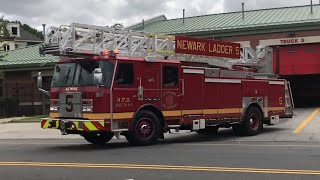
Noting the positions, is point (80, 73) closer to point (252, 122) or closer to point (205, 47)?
point (205, 47)

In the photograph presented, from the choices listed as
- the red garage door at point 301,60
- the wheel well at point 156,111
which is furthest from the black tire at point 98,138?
the red garage door at point 301,60

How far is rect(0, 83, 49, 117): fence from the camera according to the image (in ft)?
120

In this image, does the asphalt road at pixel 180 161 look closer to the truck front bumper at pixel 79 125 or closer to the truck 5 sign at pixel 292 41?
the truck front bumper at pixel 79 125

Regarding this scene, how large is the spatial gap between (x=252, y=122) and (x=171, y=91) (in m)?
4.15

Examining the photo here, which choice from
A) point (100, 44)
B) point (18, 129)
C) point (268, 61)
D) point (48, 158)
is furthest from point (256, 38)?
point (48, 158)

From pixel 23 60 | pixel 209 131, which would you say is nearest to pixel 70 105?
pixel 209 131

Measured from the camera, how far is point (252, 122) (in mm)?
16797

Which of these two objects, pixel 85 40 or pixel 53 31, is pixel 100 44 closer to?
pixel 85 40

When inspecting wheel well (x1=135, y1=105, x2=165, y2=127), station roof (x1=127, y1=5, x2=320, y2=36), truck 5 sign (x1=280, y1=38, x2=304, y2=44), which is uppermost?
station roof (x1=127, y1=5, x2=320, y2=36)

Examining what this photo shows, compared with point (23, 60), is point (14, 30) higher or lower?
higher

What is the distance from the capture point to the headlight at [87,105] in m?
12.6

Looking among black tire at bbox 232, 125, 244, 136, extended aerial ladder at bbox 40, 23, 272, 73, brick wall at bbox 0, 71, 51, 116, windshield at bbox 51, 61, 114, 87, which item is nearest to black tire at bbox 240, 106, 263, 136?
black tire at bbox 232, 125, 244, 136

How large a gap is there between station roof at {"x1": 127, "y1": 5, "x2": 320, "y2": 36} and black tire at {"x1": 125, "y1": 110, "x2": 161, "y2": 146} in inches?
824

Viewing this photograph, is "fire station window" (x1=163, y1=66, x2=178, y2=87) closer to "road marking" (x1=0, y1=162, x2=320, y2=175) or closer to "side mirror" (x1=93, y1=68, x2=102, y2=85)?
"side mirror" (x1=93, y1=68, x2=102, y2=85)
